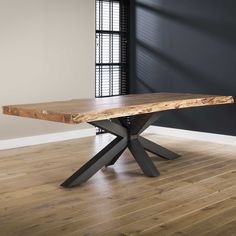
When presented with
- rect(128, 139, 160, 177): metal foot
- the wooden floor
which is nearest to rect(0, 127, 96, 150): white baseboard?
the wooden floor

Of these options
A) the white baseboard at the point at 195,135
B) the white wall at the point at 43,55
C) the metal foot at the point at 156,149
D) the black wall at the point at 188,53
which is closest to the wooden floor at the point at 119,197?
the metal foot at the point at 156,149

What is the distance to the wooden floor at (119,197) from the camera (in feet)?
8.07

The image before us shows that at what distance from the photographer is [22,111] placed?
10.3ft

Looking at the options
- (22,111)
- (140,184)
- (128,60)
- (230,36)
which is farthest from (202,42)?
(22,111)

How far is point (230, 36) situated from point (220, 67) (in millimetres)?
363

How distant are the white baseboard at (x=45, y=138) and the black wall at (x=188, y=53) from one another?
0.98 metres

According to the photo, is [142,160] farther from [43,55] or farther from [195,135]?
[43,55]

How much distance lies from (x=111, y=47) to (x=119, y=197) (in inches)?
125

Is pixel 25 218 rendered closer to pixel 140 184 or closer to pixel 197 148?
pixel 140 184

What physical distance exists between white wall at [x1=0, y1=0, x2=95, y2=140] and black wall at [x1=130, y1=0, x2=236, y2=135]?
2.38 feet

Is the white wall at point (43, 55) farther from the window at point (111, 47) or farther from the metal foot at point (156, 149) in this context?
the metal foot at point (156, 149)

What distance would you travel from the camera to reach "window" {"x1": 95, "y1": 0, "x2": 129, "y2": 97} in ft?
18.6

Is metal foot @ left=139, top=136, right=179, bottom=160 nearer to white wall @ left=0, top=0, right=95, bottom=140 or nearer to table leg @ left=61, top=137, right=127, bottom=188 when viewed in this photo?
table leg @ left=61, top=137, right=127, bottom=188

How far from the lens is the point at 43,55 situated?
4961mm
